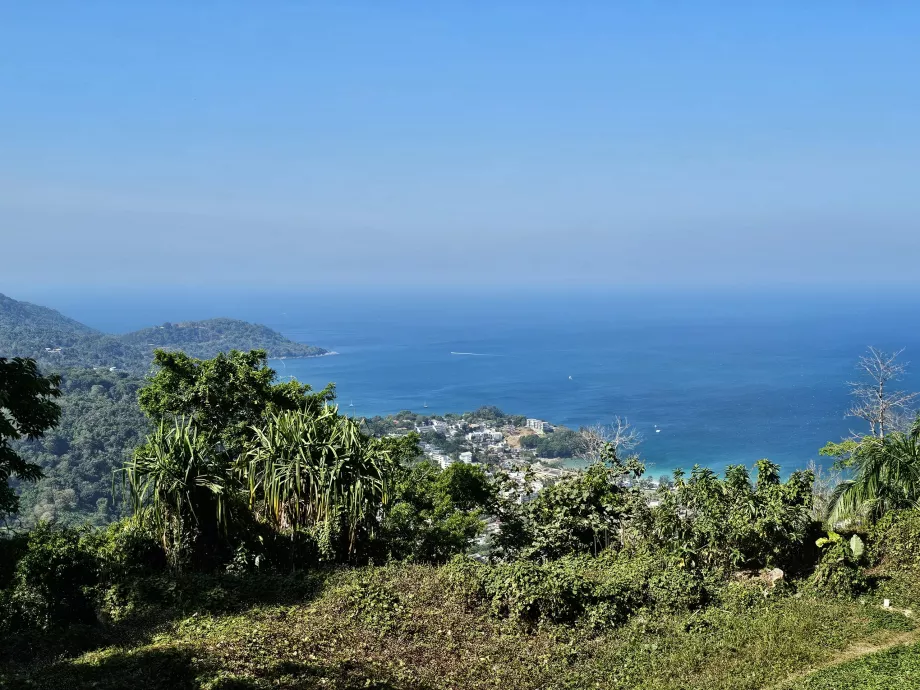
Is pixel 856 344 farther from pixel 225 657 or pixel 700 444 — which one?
pixel 225 657

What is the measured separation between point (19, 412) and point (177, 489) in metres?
1.98

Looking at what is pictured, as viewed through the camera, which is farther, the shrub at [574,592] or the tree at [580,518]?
the tree at [580,518]

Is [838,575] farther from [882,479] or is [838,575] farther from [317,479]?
[317,479]

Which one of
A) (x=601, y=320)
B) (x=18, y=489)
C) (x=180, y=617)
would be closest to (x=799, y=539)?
(x=180, y=617)

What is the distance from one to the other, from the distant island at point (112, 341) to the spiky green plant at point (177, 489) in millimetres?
65369

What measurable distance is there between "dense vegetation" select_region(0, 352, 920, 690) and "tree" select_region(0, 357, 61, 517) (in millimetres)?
78

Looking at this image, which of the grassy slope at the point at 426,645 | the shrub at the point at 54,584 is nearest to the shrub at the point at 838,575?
the grassy slope at the point at 426,645

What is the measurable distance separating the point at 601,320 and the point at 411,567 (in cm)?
13848

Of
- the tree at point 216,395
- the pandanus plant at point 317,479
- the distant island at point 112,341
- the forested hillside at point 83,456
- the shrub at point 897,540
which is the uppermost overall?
the tree at point 216,395

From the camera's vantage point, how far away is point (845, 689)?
4.91m

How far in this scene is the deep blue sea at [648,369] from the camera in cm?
4722

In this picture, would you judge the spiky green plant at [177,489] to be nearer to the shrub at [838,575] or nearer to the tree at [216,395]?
the tree at [216,395]

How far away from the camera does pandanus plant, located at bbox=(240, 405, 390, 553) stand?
7.90 m

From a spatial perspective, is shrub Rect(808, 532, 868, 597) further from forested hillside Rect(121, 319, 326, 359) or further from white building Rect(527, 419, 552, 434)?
forested hillside Rect(121, 319, 326, 359)
